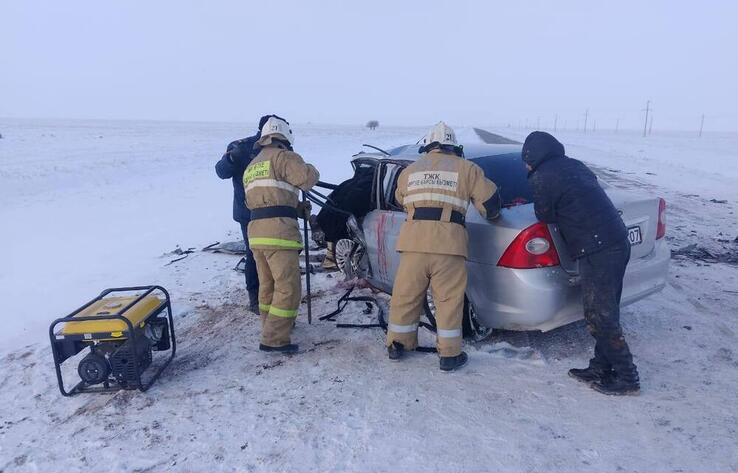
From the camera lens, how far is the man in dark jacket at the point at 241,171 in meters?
5.12

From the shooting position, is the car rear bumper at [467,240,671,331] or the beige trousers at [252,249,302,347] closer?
the car rear bumper at [467,240,671,331]

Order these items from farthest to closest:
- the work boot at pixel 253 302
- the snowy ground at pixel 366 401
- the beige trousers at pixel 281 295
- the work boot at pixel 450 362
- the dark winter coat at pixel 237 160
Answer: the work boot at pixel 253 302, the dark winter coat at pixel 237 160, the beige trousers at pixel 281 295, the work boot at pixel 450 362, the snowy ground at pixel 366 401

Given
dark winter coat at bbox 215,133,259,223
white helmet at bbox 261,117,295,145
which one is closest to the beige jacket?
white helmet at bbox 261,117,295,145

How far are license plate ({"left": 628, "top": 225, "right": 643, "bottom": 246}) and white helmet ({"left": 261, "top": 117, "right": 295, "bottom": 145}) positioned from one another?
2735mm

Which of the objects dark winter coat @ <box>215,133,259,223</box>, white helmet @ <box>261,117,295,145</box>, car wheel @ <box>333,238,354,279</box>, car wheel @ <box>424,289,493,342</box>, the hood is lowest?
car wheel @ <box>424,289,493,342</box>

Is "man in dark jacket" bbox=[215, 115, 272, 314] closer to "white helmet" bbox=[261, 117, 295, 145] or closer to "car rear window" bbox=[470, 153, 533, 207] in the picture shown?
"white helmet" bbox=[261, 117, 295, 145]

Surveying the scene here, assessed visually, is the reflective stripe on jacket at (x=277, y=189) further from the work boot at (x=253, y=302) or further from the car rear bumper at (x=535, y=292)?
the car rear bumper at (x=535, y=292)

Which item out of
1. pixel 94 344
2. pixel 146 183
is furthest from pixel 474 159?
pixel 146 183

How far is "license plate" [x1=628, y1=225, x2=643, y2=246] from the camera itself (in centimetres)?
Result: 386

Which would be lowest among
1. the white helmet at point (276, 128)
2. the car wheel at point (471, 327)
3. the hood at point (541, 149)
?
the car wheel at point (471, 327)

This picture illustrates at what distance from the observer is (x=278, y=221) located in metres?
4.32

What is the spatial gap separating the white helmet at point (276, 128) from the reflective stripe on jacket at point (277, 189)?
5.9 inches

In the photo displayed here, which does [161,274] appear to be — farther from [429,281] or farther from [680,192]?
[680,192]

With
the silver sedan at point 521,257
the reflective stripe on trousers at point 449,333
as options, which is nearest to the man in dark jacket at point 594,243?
the silver sedan at point 521,257
